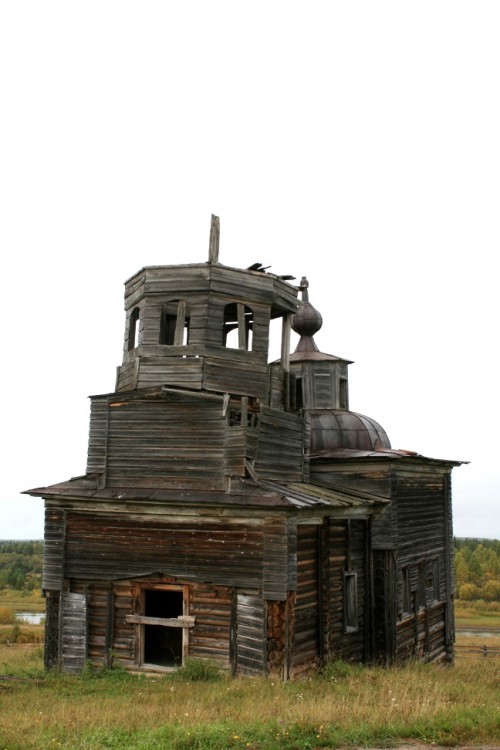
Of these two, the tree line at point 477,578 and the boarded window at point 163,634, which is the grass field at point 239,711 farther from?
the tree line at point 477,578

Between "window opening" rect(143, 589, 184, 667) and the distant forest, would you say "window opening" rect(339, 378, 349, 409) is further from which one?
the distant forest

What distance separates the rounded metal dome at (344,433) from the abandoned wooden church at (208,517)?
3.07 metres

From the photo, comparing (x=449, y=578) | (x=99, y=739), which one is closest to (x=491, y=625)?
(x=449, y=578)

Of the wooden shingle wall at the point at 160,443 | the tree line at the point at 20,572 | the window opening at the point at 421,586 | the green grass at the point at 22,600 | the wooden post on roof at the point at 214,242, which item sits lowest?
the tree line at the point at 20,572

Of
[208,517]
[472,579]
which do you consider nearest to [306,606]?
[208,517]

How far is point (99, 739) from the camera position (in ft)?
31.4

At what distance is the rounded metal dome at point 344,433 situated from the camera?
76.5 feet

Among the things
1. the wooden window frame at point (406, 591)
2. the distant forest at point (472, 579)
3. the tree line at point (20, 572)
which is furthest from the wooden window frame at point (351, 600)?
the tree line at point (20, 572)

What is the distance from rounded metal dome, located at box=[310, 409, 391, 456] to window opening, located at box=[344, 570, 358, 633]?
4.48m

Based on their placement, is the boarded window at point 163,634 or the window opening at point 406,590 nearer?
the boarded window at point 163,634

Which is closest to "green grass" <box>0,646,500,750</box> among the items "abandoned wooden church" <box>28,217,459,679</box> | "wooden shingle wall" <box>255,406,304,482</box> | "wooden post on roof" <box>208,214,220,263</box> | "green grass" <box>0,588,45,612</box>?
"abandoned wooden church" <box>28,217,459,679</box>

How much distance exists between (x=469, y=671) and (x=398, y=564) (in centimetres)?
332

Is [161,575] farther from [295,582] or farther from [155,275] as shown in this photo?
[155,275]

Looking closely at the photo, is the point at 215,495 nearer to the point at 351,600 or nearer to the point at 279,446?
the point at 279,446
